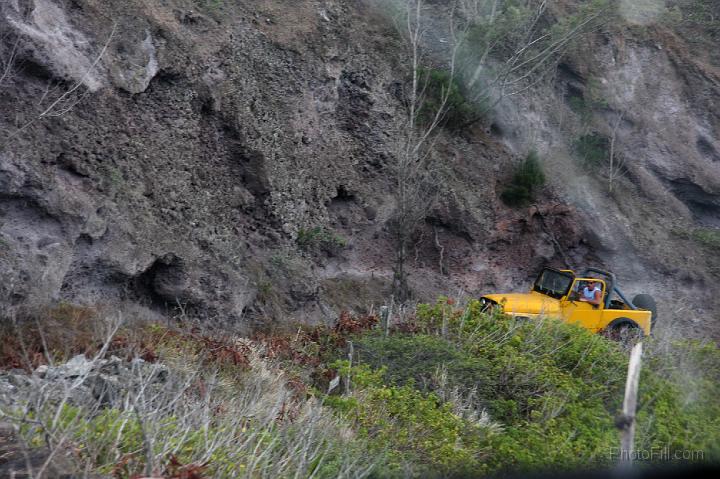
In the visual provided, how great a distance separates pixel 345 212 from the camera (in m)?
17.5

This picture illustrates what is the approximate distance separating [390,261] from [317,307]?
3.35 meters

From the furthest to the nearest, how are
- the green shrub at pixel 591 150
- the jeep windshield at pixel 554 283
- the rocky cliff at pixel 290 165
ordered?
the green shrub at pixel 591 150 < the jeep windshield at pixel 554 283 < the rocky cliff at pixel 290 165

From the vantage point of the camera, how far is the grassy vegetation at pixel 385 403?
5410mm

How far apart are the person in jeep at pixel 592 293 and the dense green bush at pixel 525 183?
622 cm

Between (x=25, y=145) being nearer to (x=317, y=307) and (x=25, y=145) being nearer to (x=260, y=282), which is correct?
(x=260, y=282)

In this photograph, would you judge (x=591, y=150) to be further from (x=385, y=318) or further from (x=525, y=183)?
(x=385, y=318)

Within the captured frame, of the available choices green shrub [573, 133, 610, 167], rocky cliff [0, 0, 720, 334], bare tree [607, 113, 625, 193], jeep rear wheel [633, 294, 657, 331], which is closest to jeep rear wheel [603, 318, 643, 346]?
jeep rear wheel [633, 294, 657, 331]

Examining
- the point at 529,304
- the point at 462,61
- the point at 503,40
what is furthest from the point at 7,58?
the point at 503,40

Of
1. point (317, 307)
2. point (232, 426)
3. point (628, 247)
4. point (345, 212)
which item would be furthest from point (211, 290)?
point (628, 247)

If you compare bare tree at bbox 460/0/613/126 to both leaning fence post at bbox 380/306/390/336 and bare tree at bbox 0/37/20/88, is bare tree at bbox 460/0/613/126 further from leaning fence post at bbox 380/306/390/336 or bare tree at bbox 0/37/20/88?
bare tree at bbox 0/37/20/88

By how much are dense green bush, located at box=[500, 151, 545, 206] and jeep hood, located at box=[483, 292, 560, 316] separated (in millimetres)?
6210

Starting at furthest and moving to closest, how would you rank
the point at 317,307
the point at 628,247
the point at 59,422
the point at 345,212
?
1. the point at 628,247
2. the point at 345,212
3. the point at 317,307
4. the point at 59,422
